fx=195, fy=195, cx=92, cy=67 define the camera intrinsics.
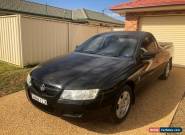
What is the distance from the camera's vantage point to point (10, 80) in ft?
19.6

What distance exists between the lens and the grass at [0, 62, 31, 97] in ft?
17.0

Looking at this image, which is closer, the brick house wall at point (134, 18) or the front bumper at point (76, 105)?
the front bumper at point (76, 105)

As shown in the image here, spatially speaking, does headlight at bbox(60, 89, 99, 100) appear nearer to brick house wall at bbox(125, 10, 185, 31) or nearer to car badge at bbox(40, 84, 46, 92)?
car badge at bbox(40, 84, 46, 92)

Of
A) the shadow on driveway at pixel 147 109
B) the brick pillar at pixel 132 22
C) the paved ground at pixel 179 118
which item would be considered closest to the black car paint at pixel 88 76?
the shadow on driveway at pixel 147 109

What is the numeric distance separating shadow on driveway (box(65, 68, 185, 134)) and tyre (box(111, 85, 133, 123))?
122 millimetres

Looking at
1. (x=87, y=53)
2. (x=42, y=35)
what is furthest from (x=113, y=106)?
(x=42, y=35)

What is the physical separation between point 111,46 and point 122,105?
149cm

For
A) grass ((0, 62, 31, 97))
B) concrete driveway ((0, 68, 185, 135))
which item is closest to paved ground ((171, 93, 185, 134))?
concrete driveway ((0, 68, 185, 135))

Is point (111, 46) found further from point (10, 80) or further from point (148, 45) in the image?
point (10, 80)

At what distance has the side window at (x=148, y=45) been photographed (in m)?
4.46

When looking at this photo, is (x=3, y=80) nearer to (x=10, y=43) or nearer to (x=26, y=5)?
(x=10, y=43)

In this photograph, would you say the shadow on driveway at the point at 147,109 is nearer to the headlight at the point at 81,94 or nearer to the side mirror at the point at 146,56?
the headlight at the point at 81,94

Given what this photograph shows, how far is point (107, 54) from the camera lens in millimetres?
4207

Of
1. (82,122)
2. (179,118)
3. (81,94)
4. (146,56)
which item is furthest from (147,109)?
(81,94)
